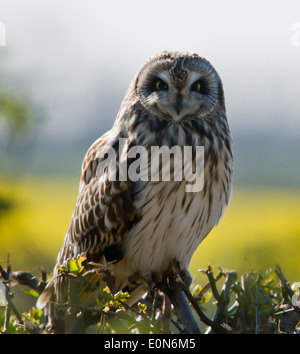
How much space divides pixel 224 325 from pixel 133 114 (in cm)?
97

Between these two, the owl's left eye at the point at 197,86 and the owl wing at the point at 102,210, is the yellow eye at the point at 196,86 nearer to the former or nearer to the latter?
the owl's left eye at the point at 197,86

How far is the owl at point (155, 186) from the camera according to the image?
79.9 inches

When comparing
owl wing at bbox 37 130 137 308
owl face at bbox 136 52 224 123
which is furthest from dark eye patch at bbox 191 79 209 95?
owl wing at bbox 37 130 137 308

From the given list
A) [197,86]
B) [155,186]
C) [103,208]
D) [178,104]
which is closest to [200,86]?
[197,86]

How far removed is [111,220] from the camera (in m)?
2.08

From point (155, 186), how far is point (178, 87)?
12.7 inches

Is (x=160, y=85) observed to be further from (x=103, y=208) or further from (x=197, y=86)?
(x=103, y=208)

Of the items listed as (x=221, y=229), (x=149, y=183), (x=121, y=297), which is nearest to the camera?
(x=121, y=297)

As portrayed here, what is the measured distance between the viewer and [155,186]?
202cm

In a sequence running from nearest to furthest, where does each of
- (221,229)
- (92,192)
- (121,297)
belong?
(121,297), (92,192), (221,229)

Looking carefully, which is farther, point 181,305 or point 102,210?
point 102,210

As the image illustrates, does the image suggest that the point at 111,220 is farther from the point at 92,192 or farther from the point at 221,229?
the point at 221,229

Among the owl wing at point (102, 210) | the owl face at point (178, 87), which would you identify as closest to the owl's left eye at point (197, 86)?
the owl face at point (178, 87)
